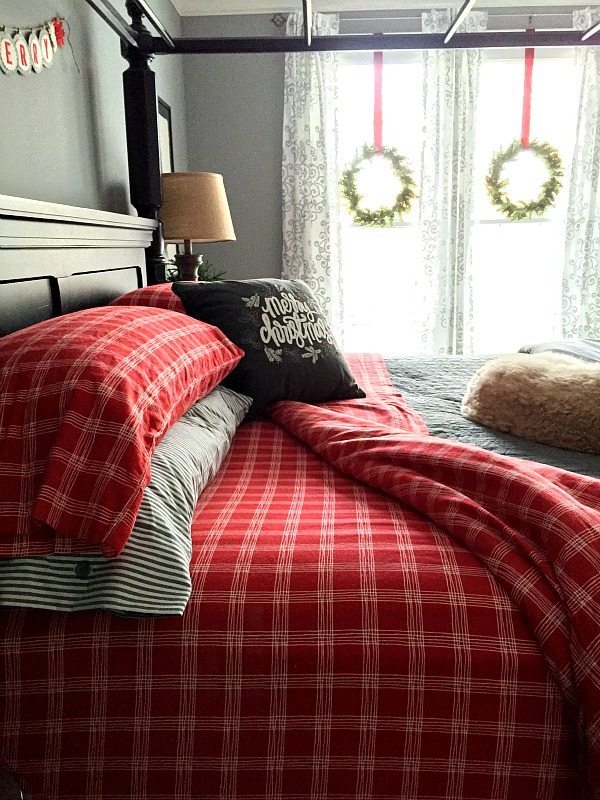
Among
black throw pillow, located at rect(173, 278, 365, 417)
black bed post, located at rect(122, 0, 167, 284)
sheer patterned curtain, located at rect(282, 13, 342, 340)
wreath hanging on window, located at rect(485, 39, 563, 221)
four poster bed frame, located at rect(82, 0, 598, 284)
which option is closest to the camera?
black throw pillow, located at rect(173, 278, 365, 417)

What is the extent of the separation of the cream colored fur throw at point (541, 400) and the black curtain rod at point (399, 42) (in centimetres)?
108

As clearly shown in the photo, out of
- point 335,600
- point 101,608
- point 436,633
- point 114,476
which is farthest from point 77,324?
point 436,633

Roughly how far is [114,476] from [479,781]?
59cm

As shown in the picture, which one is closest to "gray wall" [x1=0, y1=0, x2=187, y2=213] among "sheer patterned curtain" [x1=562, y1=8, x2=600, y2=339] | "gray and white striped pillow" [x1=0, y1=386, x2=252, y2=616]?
"gray and white striped pillow" [x1=0, y1=386, x2=252, y2=616]

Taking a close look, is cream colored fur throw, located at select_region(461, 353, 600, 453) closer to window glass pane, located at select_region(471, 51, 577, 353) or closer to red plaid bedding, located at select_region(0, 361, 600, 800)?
red plaid bedding, located at select_region(0, 361, 600, 800)

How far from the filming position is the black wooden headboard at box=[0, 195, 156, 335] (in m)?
1.22

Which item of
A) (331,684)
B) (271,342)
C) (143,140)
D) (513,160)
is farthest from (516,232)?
(331,684)

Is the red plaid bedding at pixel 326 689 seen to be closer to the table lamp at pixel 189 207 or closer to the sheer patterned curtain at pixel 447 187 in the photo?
the table lamp at pixel 189 207

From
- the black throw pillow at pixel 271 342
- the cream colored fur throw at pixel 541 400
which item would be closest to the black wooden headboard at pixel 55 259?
the black throw pillow at pixel 271 342

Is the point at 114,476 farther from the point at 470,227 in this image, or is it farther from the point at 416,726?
the point at 470,227

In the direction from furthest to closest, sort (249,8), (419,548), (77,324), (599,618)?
1. (249,8)
2. (77,324)
3. (419,548)
4. (599,618)

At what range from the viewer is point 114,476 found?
82 cm

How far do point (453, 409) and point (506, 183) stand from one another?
275cm

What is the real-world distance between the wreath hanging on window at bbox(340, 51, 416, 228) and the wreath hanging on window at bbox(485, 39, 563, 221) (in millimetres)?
504
